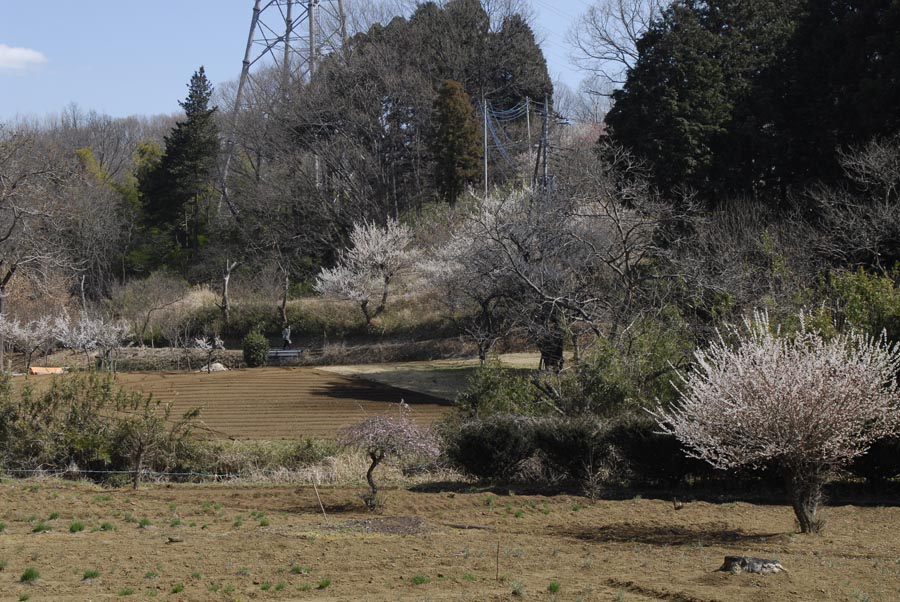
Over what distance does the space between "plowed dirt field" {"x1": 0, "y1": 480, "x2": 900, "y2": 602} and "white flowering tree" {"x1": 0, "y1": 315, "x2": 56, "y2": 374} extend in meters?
22.2

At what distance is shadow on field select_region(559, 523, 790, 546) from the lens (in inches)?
439

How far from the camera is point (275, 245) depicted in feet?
187

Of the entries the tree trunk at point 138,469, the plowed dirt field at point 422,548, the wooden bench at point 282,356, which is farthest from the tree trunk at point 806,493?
the wooden bench at point 282,356

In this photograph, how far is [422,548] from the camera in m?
10.6

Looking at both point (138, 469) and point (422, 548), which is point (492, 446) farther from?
point (138, 469)

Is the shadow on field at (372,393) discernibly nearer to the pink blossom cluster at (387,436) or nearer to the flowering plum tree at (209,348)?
the flowering plum tree at (209,348)

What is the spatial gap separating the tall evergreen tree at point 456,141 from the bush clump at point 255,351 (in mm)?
17156

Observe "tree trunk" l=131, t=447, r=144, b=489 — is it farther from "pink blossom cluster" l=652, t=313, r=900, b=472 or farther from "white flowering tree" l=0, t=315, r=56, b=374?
"white flowering tree" l=0, t=315, r=56, b=374

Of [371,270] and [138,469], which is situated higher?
[371,270]

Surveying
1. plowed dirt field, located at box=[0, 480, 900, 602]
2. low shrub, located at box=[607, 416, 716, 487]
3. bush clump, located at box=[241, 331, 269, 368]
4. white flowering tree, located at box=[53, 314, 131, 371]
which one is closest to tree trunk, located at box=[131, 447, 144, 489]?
plowed dirt field, located at box=[0, 480, 900, 602]

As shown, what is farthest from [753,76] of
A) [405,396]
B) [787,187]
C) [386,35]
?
[386,35]

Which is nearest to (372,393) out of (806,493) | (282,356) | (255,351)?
(255,351)

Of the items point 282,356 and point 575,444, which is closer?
point 575,444

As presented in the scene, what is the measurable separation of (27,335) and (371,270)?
59.8ft
